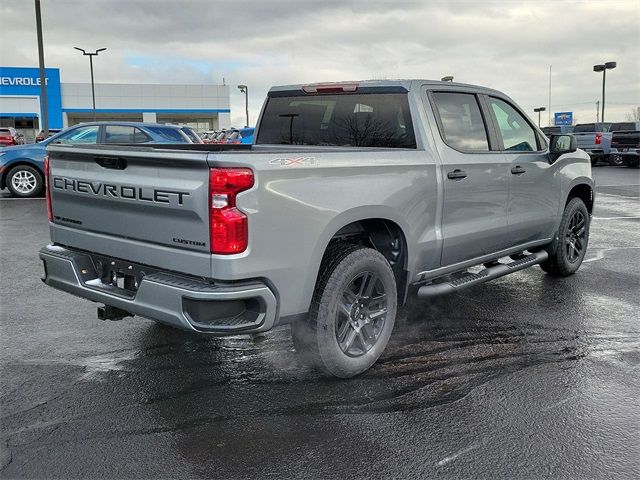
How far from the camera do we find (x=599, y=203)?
1399cm

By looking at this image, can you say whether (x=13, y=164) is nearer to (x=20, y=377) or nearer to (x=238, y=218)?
(x=20, y=377)

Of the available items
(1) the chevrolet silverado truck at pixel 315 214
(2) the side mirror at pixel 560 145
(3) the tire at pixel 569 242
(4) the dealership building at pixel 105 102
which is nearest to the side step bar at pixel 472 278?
(1) the chevrolet silverado truck at pixel 315 214

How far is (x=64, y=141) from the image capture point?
1280 centimetres

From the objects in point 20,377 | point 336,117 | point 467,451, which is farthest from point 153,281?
point 336,117

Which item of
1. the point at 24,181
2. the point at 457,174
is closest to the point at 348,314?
the point at 457,174

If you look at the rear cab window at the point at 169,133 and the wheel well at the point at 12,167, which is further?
the wheel well at the point at 12,167

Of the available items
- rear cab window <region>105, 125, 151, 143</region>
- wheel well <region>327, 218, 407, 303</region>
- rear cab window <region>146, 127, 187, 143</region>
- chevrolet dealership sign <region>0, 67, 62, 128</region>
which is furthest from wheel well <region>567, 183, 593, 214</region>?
chevrolet dealership sign <region>0, 67, 62, 128</region>

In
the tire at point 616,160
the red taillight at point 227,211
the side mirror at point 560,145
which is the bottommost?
the tire at point 616,160

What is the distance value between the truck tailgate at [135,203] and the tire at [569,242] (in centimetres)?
444

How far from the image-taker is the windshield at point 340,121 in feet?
15.7

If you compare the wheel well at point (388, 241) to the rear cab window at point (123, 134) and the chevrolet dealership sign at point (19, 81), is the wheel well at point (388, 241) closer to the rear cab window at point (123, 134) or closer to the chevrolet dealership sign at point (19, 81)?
the rear cab window at point (123, 134)

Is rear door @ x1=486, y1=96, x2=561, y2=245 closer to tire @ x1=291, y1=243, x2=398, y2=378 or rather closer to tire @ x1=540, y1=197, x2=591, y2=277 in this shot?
tire @ x1=540, y1=197, x2=591, y2=277

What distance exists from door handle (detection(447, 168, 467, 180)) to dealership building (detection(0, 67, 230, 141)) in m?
65.0

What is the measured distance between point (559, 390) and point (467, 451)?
3.54 feet
